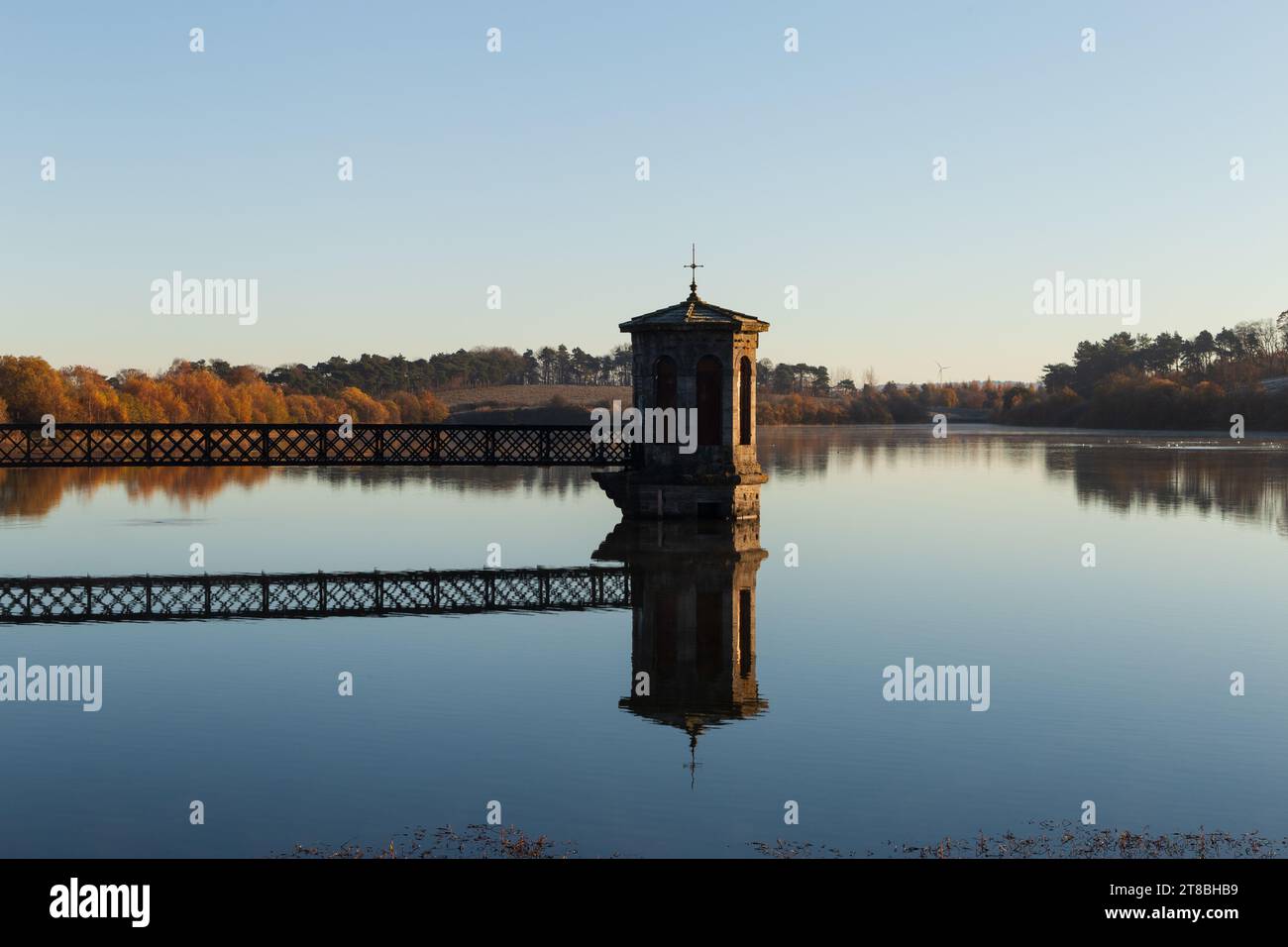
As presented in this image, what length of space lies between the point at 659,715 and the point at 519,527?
118 feet

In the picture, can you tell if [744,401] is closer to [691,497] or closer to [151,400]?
[691,497]

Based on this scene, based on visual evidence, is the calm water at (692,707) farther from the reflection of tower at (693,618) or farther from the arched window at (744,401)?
the arched window at (744,401)

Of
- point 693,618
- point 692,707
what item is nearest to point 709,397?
point 693,618

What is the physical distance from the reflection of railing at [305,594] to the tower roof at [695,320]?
13.7 m

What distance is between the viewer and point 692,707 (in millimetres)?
22656

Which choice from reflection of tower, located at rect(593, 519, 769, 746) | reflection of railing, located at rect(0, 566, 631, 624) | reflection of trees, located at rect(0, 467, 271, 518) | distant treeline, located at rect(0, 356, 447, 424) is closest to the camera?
reflection of tower, located at rect(593, 519, 769, 746)

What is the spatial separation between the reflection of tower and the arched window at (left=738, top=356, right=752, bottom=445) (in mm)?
3611

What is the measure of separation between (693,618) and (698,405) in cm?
2092

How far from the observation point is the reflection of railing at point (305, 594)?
34.1m

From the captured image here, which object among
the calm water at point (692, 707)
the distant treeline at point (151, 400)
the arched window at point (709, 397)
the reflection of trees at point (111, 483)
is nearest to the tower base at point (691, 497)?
the arched window at point (709, 397)

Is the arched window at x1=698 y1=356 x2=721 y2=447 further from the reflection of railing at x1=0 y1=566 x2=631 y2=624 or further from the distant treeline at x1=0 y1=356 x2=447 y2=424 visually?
the distant treeline at x1=0 y1=356 x2=447 y2=424

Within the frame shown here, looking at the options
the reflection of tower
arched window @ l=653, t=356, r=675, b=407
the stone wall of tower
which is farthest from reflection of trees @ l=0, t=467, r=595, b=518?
the reflection of tower

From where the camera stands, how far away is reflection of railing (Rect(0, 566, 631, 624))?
34.1m

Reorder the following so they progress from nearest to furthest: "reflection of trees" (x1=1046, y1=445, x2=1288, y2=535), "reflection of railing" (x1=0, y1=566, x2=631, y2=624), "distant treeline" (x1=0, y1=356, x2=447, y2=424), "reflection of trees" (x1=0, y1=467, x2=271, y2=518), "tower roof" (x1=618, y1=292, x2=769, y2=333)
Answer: "reflection of railing" (x1=0, y1=566, x2=631, y2=624), "tower roof" (x1=618, y1=292, x2=769, y2=333), "reflection of trees" (x1=1046, y1=445, x2=1288, y2=535), "reflection of trees" (x1=0, y1=467, x2=271, y2=518), "distant treeline" (x1=0, y1=356, x2=447, y2=424)
